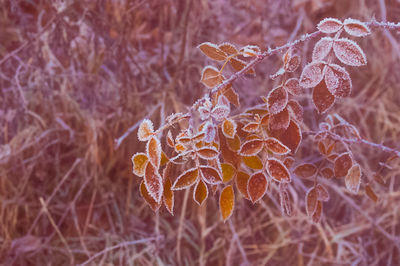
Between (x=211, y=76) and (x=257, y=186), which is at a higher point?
(x=211, y=76)

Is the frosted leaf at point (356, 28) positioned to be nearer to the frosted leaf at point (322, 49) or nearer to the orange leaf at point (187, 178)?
the frosted leaf at point (322, 49)

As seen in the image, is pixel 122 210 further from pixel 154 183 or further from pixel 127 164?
pixel 154 183

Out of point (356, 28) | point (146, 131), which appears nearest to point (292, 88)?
point (356, 28)

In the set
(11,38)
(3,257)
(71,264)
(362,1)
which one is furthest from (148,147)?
(362,1)

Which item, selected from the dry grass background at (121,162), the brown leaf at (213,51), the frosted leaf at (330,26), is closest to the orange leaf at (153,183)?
the brown leaf at (213,51)

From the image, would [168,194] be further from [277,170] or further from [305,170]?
[305,170]

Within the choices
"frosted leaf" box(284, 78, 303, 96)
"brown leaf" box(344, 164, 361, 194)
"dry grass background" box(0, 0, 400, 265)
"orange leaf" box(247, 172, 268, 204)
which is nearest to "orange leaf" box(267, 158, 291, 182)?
"orange leaf" box(247, 172, 268, 204)

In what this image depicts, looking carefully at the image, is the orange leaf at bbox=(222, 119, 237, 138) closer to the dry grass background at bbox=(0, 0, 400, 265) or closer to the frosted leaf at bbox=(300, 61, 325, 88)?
the frosted leaf at bbox=(300, 61, 325, 88)
